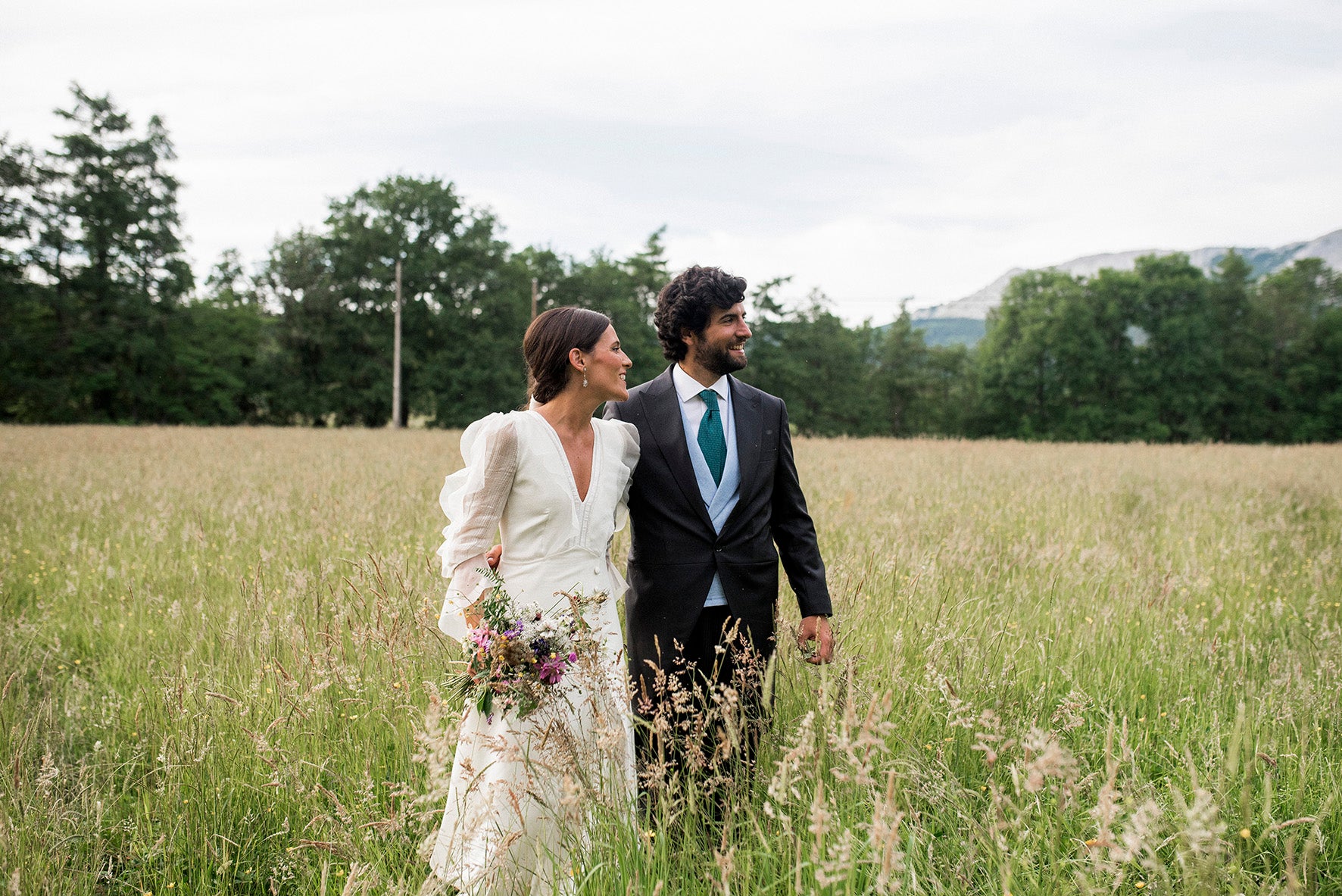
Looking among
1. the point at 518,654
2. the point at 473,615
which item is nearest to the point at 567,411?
the point at 473,615

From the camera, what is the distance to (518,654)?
1.98 m

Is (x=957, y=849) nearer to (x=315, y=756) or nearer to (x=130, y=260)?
(x=315, y=756)

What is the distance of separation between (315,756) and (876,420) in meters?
49.9

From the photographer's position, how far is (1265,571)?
5.38m

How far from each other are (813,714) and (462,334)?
41.3 metres

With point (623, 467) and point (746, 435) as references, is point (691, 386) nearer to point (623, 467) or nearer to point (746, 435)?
point (746, 435)

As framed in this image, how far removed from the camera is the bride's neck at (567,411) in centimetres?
263

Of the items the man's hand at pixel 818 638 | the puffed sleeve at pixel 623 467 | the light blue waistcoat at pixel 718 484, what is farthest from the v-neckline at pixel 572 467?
the man's hand at pixel 818 638

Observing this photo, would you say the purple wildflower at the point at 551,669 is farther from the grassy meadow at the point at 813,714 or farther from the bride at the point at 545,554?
the grassy meadow at the point at 813,714

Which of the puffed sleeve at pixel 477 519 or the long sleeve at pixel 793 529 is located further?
the long sleeve at pixel 793 529

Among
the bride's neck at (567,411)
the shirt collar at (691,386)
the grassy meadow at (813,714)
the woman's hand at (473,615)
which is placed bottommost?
the grassy meadow at (813,714)

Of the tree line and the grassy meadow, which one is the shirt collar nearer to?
the grassy meadow

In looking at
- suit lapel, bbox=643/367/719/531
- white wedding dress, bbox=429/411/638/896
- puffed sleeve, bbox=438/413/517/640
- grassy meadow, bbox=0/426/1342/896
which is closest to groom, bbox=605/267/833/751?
suit lapel, bbox=643/367/719/531

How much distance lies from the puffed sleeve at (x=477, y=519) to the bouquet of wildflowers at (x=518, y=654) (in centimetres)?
32
